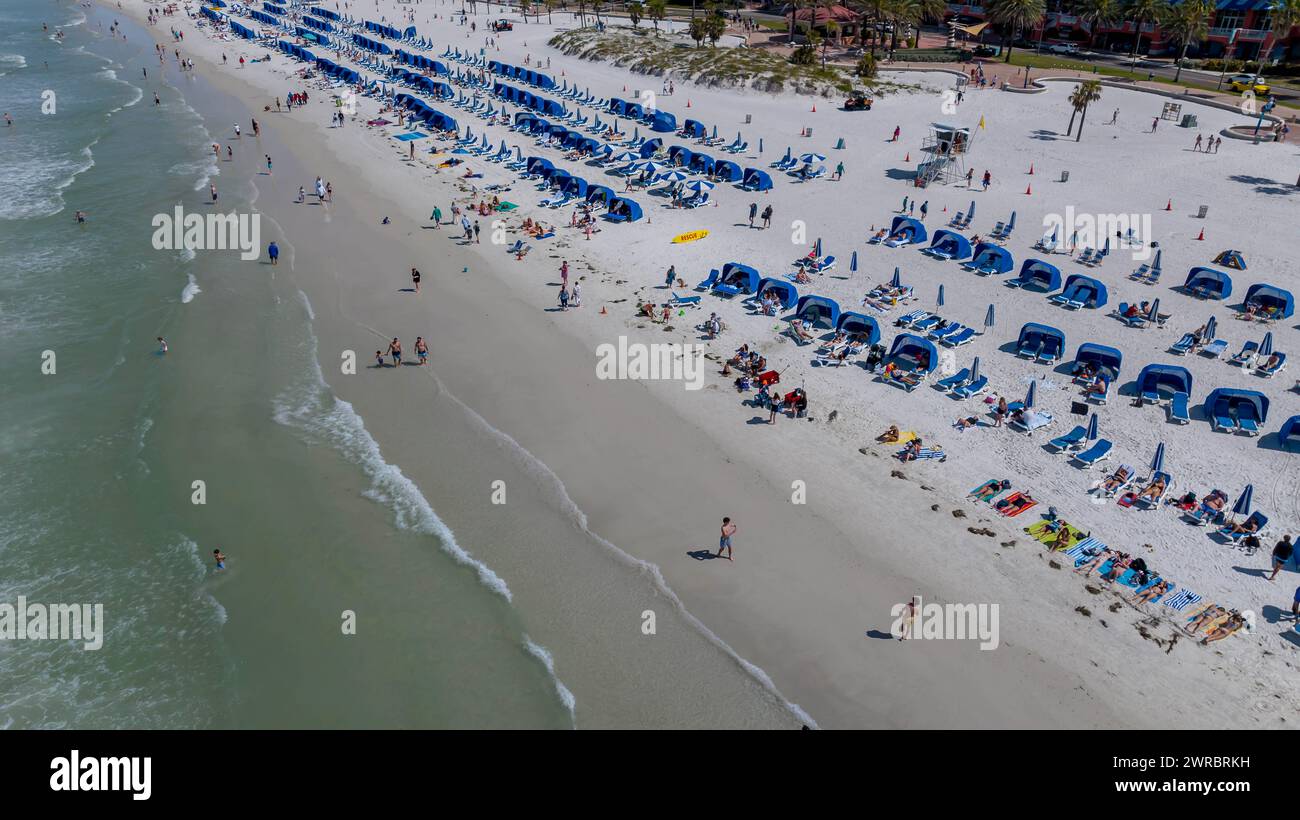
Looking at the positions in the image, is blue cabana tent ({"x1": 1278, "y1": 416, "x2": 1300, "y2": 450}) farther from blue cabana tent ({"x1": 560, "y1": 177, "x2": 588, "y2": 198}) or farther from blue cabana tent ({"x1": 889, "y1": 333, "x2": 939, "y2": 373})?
blue cabana tent ({"x1": 560, "y1": 177, "x2": 588, "y2": 198})

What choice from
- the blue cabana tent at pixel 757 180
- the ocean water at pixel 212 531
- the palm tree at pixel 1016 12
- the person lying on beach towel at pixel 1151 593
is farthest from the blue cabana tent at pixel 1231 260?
the palm tree at pixel 1016 12

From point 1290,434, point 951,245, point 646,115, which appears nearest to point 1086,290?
point 951,245

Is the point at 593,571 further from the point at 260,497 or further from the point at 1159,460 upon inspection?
the point at 1159,460

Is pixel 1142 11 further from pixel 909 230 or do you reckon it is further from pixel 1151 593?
pixel 1151 593

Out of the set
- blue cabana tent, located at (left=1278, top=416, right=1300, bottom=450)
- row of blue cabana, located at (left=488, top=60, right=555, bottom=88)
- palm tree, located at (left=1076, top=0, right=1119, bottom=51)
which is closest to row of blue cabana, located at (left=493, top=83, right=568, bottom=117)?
row of blue cabana, located at (left=488, top=60, right=555, bottom=88)

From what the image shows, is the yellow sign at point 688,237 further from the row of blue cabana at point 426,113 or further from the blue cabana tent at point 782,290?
the row of blue cabana at point 426,113
